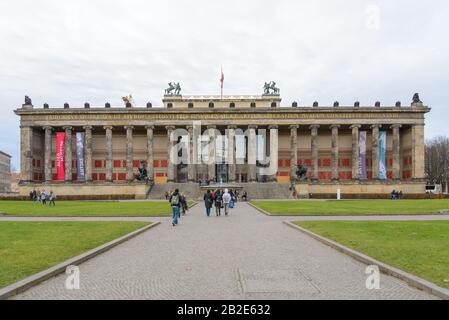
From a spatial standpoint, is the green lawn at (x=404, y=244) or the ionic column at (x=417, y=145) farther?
the ionic column at (x=417, y=145)

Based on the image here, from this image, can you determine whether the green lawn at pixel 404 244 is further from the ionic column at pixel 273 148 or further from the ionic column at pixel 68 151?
the ionic column at pixel 68 151

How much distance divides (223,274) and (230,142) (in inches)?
2774

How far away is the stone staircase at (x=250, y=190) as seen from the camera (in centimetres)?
7019

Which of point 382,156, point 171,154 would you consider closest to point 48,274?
point 171,154

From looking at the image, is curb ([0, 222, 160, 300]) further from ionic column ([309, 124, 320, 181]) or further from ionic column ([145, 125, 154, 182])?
ionic column ([309, 124, 320, 181])

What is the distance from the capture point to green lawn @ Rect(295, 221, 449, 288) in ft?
36.8

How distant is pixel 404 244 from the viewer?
1546 centimetres

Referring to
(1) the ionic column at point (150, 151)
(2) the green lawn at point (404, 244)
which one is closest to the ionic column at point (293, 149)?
(1) the ionic column at point (150, 151)

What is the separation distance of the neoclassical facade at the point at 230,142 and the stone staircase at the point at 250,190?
16.4 feet

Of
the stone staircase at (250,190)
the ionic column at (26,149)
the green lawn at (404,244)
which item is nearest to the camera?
the green lawn at (404,244)

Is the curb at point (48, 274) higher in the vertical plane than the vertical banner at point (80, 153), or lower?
lower

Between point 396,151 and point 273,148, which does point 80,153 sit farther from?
point 396,151

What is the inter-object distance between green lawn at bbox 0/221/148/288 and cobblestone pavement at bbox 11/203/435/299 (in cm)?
91

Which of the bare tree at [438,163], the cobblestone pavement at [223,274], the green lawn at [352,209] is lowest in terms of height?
the green lawn at [352,209]
